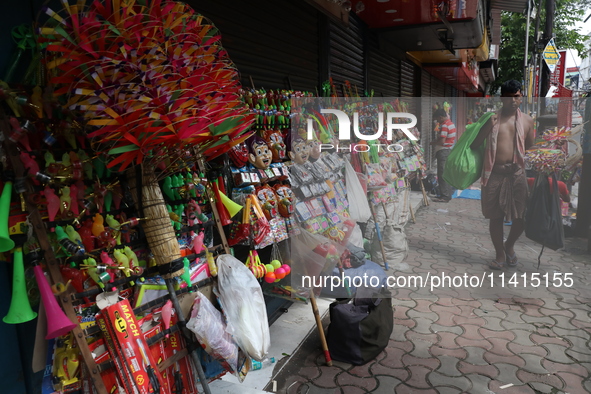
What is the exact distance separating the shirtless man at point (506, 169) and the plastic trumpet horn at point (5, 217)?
8.97 ft

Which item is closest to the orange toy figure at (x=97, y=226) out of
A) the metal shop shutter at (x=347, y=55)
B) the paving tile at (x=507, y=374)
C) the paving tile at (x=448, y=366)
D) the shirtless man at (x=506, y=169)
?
the shirtless man at (x=506, y=169)

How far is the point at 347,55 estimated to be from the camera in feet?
18.4

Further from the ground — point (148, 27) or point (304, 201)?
point (148, 27)

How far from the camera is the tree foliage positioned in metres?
20.5

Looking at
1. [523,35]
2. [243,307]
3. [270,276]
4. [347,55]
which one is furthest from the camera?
[523,35]

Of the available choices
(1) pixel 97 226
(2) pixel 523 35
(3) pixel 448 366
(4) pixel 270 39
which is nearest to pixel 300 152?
(4) pixel 270 39

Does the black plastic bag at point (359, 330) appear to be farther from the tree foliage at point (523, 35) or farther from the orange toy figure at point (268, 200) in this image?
the tree foliage at point (523, 35)

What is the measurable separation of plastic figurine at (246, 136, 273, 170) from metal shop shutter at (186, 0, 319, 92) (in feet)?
1.82

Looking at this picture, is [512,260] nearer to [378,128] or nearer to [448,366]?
[448,366]

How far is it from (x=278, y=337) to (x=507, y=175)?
2.33 metres

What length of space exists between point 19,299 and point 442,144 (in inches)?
106

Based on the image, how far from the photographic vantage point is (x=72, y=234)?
179 cm

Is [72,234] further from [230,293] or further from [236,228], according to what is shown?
[236,228]

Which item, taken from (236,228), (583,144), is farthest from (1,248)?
(583,144)
